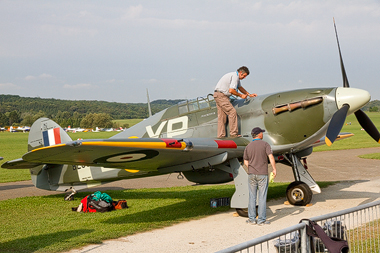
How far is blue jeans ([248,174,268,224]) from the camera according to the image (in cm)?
674

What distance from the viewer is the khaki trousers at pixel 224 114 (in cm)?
816

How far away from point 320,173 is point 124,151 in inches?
422

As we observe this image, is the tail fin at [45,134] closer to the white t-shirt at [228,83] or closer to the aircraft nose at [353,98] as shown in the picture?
the white t-shirt at [228,83]

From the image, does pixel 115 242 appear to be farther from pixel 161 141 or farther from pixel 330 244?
pixel 330 244

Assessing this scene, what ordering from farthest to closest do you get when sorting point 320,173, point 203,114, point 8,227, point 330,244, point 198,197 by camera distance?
point 320,173 → point 198,197 → point 203,114 → point 8,227 → point 330,244

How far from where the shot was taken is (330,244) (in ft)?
11.9

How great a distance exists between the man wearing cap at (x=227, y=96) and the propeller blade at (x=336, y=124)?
192 centimetres

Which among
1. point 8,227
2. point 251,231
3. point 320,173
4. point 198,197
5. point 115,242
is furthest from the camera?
point 320,173

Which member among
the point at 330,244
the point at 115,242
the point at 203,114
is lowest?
the point at 115,242

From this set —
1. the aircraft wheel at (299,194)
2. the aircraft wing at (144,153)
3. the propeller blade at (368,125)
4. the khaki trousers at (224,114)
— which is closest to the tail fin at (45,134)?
the aircraft wing at (144,153)

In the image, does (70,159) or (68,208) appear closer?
(70,159)

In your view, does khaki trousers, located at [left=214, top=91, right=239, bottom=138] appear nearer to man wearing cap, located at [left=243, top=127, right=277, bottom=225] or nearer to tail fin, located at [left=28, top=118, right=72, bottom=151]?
man wearing cap, located at [left=243, top=127, right=277, bottom=225]

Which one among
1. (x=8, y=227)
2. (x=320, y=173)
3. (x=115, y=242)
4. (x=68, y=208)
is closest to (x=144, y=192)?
(x=68, y=208)

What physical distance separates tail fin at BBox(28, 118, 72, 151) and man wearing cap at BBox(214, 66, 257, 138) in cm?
500
